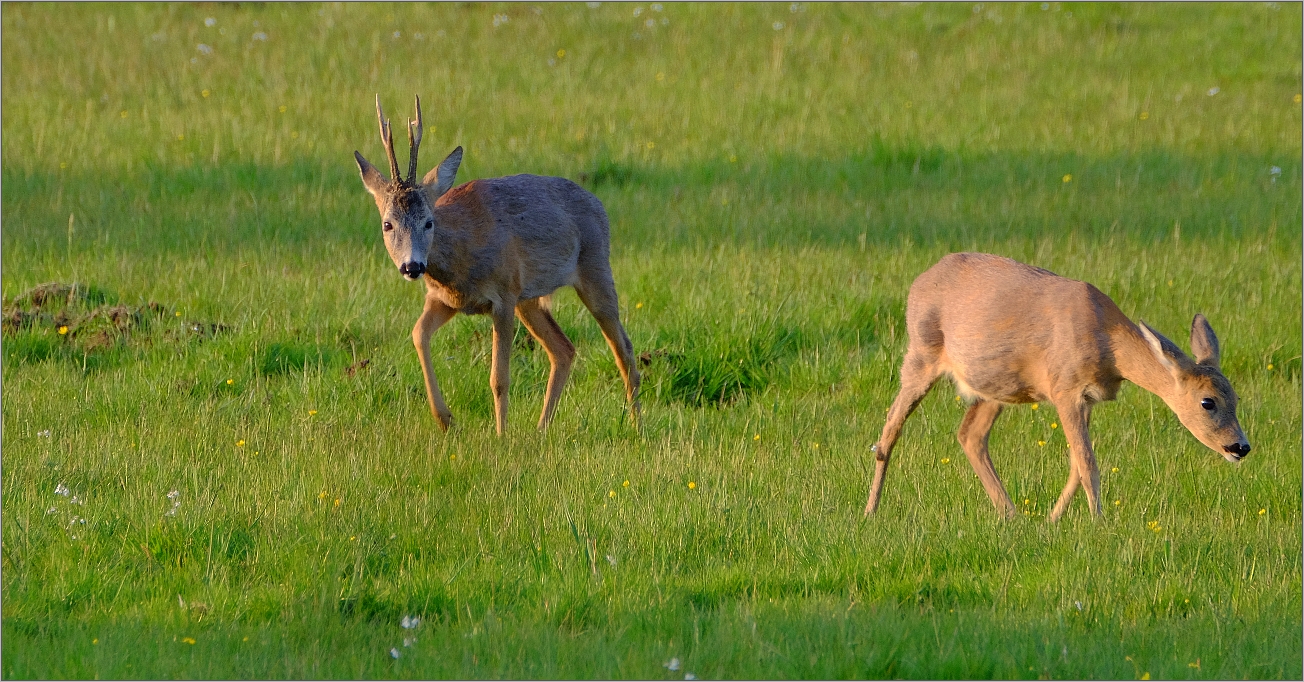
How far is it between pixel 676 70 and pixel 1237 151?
6.64m

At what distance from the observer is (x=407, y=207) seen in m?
7.24

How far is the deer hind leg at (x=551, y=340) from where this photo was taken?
8367mm

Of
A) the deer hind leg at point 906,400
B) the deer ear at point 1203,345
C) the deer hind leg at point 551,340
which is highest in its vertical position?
the deer ear at point 1203,345

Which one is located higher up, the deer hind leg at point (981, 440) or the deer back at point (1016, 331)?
the deer back at point (1016, 331)

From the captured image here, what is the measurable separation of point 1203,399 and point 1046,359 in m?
0.69

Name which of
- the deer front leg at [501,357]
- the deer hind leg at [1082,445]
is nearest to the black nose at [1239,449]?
the deer hind leg at [1082,445]

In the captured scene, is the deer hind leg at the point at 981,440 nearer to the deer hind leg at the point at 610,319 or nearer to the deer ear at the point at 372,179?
the deer hind leg at the point at 610,319

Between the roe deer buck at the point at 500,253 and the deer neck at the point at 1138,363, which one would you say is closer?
the deer neck at the point at 1138,363

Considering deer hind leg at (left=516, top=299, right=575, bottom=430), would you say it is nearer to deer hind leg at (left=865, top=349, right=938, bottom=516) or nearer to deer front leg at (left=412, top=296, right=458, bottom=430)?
deer front leg at (left=412, top=296, right=458, bottom=430)

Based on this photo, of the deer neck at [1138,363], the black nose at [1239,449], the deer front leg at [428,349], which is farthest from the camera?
the deer front leg at [428,349]

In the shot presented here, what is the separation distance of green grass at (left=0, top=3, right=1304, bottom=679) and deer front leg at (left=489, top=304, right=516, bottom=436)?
220 mm

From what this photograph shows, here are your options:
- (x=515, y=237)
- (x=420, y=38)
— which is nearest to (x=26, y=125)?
(x=420, y=38)

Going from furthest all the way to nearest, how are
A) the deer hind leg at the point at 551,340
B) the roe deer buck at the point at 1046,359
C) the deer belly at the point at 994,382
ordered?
the deer hind leg at the point at 551,340
the deer belly at the point at 994,382
the roe deer buck at the point at 1046,359

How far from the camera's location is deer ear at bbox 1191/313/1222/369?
6.22m
